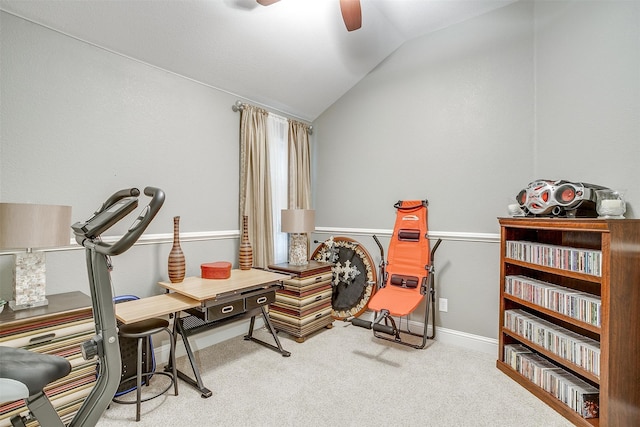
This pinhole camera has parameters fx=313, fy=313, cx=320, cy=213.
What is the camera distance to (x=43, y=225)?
170cm

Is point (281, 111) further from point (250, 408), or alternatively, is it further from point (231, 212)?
point (250, 408)

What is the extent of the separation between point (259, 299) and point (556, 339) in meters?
2.08

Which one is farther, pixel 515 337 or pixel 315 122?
pixel 315 122

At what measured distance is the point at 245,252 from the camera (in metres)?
2.97

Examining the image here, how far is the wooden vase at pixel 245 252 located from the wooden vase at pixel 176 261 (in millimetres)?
584

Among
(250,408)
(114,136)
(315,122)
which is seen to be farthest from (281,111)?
(250,408)

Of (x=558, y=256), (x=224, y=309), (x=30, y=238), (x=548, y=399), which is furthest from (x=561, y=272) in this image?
(x=30, y=238)

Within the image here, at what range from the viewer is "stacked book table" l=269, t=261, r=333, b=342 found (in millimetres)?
3002

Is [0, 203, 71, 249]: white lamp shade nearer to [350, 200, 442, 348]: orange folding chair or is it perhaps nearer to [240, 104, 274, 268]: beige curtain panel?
[240, 104, 274, 268]: beige curtain panel

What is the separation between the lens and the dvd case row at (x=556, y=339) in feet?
5.89

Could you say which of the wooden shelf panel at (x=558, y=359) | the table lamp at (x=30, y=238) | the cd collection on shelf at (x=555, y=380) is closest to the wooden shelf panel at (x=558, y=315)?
the wooden shelf panel at (x=558, y=359)

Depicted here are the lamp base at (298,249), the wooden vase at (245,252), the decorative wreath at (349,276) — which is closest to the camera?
the wooden vase at (245,252)

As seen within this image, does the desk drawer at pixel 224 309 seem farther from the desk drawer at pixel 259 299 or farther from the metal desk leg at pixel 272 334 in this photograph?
the metal desk leg at pixel 272 334

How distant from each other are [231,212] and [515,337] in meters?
2.67
